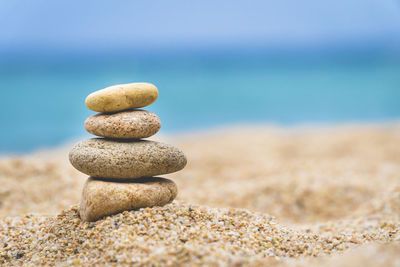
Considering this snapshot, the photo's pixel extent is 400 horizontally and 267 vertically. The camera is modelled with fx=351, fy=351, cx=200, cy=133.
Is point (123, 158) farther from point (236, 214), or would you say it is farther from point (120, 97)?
point (236, 214)

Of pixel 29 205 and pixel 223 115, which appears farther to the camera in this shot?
pixel 223 115

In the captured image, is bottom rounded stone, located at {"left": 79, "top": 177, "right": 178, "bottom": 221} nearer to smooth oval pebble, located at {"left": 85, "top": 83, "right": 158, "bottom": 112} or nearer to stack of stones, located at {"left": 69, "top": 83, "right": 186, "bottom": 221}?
stack of stones, located at {"left": 69, "top": 83, "right": 186, "bottom": 221}

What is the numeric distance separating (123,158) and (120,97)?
2.52ft

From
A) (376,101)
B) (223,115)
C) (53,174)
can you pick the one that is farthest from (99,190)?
(376,101)

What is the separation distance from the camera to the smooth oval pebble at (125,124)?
14.2 ft

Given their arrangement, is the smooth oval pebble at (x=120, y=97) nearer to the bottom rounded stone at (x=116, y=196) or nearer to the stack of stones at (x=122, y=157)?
the stack of stones at (x=122, y=157)

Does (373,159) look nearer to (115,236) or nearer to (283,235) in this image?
(283,235)

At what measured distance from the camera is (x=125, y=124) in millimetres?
4320

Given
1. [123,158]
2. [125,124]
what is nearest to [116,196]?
[123,158]

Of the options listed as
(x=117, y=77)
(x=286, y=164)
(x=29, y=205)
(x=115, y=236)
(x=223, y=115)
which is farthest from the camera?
(x=117, y=77)

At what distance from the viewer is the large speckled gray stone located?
167 inches

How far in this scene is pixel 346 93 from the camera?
31094 mm

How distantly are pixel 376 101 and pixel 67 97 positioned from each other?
25.4m

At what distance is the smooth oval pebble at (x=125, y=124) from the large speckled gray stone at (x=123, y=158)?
0.43 ft
